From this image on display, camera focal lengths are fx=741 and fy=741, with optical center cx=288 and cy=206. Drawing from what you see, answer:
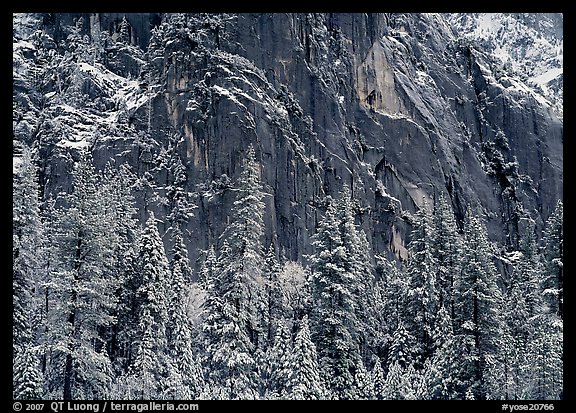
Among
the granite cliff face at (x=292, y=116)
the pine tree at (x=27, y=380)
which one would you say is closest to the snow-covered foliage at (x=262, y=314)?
the pine tree at (x=27, y=380)

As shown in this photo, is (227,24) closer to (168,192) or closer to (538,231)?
(168,192)

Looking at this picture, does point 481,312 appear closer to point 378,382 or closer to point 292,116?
point 378,382

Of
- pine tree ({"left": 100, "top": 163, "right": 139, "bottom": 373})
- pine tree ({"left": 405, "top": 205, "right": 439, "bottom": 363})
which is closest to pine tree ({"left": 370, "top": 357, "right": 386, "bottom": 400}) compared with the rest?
pine tree ({"left": 405, "top": 205, "right": 439, "bottom": 363})

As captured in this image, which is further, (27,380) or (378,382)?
(378,382)

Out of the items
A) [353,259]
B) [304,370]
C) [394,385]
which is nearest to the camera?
[304,370]

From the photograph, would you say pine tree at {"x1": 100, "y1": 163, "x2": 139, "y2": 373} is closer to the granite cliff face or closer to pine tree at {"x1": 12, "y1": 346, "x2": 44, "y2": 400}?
pine tree at {"x1": 12, "y1": 346, "x2": 44, "y2": 400}

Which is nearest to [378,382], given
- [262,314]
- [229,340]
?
[229,340]

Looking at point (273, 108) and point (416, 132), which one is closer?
point (273, 108)
